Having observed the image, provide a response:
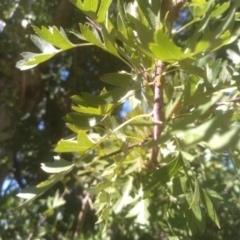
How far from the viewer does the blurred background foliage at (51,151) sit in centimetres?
75

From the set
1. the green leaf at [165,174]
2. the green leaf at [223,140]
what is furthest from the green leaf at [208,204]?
the green leaf at [223,140]

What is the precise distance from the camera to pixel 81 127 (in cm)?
45

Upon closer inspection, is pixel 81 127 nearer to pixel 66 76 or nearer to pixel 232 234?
pixel 232 234

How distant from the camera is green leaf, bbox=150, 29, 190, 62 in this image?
0.29 m

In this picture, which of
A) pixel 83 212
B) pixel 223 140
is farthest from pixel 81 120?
pixel 83 212

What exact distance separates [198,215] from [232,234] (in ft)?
0.91

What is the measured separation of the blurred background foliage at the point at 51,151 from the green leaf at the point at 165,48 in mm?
300

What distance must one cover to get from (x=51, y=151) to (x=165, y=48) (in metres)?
0.72

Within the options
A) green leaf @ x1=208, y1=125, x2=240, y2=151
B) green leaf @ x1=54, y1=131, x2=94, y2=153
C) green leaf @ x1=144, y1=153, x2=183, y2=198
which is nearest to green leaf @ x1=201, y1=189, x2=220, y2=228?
green leaf @ x1=144, y1=153, x2=183, y2=198

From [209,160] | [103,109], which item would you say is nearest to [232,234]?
[209,160]

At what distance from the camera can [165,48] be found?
11.8 inches

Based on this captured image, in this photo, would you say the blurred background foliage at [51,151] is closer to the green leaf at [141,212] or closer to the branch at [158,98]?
the green leaf at [141,212]

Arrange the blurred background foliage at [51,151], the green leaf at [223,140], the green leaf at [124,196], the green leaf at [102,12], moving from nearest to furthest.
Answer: the green leaf at [223,140] < the green leaf at [102,12] < the green leaf at [124,196] < the blurred background foliage at [51,151]

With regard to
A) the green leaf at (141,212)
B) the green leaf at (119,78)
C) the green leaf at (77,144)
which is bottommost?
the green leaf at (141,212)
